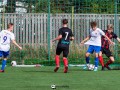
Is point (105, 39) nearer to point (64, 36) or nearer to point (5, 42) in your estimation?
point (64, 36)

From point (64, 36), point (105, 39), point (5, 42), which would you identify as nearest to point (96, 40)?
point (105, 39)

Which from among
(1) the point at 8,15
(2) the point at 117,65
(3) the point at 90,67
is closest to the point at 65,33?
(3) the point at 90,67

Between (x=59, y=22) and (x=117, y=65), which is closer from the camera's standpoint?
(x=117, y=65)

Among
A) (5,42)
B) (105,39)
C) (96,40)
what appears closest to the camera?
(5,42)

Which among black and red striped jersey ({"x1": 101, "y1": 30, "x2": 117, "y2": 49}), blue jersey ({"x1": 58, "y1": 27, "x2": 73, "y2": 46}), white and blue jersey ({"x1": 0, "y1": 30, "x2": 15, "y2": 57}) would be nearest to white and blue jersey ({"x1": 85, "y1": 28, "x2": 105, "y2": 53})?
black and red striped jersey ({"x1": 101, "y1": 30, "x2": 117, "y2": 49})

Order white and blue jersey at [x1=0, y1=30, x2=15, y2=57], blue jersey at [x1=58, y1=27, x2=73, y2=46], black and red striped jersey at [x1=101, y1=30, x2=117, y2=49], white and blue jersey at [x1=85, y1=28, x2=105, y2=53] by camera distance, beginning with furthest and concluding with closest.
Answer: black and red striped jersey at [x1=101, y1=30, x2=117, y2=49] < white and blue jersey at [x1=85, y1=28, x2=105, y2=53] < white and blue jersey at [x1=0, y1=30, x2=15, y2=57] < blue jersey at [x1=58, y1=27, x2=73, y2=46]

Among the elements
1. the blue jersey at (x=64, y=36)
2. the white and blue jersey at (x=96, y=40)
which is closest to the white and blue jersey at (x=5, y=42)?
the blue jersey at (x=64, y=36)

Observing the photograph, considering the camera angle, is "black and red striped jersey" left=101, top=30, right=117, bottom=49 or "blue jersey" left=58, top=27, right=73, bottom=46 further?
"black and red striped jersey" left=101, top=30, right=117, bottom=49

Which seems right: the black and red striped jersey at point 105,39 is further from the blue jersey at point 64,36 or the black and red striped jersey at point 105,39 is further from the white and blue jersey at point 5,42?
the white and blue jersey at point 5,42

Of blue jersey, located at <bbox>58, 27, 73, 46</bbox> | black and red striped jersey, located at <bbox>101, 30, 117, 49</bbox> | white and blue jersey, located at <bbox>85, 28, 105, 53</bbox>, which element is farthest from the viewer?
black and red striped jersey, located at <bbox>101, 30, 117, 49</bbox>

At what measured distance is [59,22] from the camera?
22.4m

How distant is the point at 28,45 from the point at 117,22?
3.91 meters

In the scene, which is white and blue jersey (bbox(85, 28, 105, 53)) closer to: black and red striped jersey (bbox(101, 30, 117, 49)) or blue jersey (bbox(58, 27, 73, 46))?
black and red striped jersey (bbox(101, 30, 117, 49))

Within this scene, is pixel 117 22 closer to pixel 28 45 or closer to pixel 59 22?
pixel 59 22
